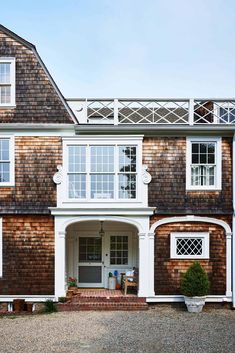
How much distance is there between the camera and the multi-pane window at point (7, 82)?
12688 mm

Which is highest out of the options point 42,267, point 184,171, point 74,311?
point 184,171

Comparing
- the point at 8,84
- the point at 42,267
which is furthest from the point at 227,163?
the point at 8,84

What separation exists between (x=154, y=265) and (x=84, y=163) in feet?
14.4

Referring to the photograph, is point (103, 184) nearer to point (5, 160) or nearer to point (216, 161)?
point (5, 160)

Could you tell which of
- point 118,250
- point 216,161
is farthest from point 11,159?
point 216,161

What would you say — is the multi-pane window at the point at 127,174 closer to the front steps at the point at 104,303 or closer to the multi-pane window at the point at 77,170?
the multi-pane window at the point at 77,170

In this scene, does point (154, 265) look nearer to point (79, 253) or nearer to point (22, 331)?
point (79, 253)

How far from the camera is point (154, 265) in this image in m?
12.6

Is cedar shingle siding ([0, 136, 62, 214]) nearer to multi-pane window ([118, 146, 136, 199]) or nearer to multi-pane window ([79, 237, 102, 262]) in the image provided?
multi-pane window ([118, 146, 136, 199])

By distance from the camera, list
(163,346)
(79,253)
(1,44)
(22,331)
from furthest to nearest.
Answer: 1. (79,253)
2. (1,44)
3. (22,331)
4. (163,346)

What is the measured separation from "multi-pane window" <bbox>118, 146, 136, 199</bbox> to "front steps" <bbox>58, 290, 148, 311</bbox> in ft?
11.7

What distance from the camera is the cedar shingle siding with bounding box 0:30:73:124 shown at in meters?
12.6

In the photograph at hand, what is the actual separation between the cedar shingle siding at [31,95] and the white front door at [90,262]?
16.5 feet

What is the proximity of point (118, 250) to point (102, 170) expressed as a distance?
3767 mm
